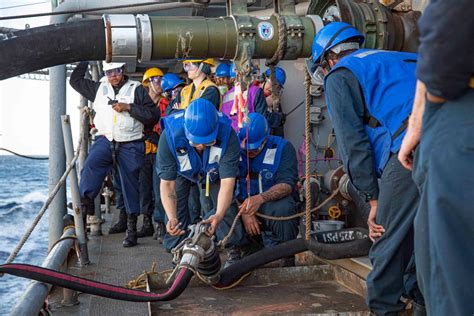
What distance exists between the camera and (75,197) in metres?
5.25

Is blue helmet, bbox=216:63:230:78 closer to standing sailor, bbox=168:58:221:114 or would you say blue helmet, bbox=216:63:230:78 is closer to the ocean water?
standing sailor, bbox=168:58:221:114

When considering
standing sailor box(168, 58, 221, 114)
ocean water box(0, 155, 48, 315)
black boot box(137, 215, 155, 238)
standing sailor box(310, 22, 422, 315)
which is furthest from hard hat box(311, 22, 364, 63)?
ocean water box(0, 155, 48, 315)

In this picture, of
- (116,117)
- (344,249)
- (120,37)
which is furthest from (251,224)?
(116,117)

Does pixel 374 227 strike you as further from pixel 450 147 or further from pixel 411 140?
pixel 450 147

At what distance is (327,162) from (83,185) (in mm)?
3044

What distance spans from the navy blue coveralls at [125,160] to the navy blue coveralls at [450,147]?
15.1 feet

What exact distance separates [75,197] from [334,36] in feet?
8.52

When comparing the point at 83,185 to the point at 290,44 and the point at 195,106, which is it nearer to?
the point at 195,106

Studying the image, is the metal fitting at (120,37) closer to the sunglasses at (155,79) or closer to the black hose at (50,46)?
the black hose at (50,46)

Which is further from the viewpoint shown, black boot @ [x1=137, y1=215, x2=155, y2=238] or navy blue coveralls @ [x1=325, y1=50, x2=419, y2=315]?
black boot @ [x1=137, y1=215, x2=155, y2=238]

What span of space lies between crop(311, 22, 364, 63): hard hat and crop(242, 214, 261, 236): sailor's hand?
5.56ft

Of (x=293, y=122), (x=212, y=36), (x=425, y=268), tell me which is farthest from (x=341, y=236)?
(x=293, y=122)

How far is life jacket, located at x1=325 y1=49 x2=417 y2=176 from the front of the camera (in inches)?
132

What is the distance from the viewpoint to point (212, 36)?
4.13m
